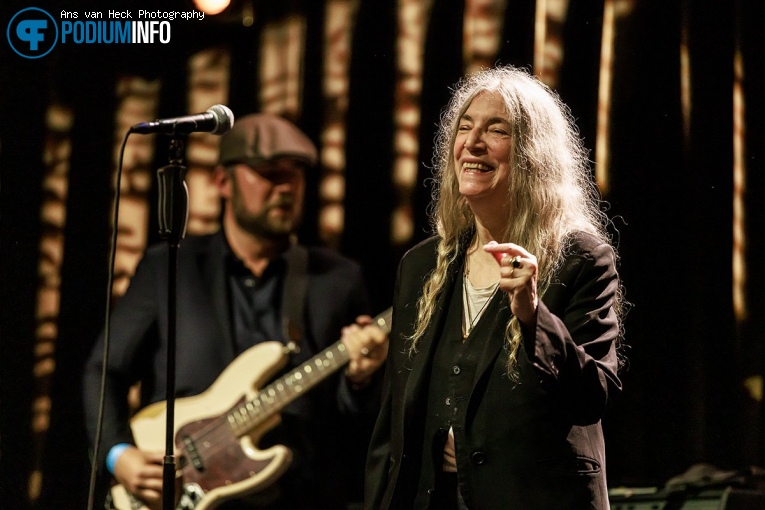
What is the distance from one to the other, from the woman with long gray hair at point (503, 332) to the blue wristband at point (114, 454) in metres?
1.62

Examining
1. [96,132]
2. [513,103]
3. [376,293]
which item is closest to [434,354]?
[513,103]

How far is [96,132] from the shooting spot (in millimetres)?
3836

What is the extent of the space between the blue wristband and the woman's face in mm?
2009

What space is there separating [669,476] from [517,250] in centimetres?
222

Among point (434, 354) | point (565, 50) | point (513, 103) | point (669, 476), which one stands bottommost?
point (669, 476)

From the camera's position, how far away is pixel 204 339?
3.63m

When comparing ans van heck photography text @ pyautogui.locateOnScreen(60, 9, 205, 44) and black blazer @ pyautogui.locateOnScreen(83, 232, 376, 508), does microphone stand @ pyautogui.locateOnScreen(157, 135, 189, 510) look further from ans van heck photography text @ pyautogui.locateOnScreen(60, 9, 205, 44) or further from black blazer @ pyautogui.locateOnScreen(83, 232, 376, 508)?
ans van heck photography text @ pyautogui.locateOnScreen(60, 9, 205, 44)

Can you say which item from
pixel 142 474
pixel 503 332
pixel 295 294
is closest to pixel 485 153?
pixel 503 332

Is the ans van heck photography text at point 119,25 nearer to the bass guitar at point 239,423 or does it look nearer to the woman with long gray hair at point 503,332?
the bass guitar at point 239,423

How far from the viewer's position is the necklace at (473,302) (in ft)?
7.40

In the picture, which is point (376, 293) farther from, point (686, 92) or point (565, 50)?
point (686, 92)

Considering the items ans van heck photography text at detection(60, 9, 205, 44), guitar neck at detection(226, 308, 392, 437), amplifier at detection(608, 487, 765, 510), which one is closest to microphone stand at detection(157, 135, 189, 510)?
guitar neck at detection(226, 308, 392, 437)

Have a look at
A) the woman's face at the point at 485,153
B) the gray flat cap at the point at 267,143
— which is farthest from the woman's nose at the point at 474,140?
the gray flat cap at the point at 267,143

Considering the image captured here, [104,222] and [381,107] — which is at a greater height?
[381,107]
